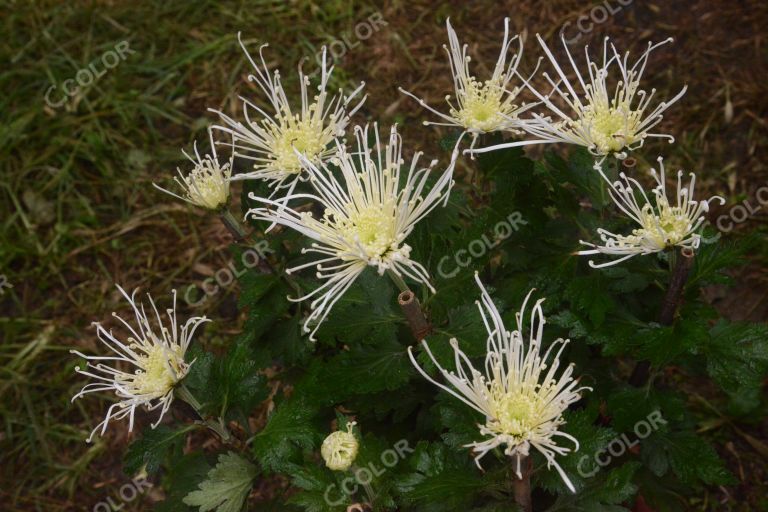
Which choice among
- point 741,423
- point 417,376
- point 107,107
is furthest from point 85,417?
point 741,423

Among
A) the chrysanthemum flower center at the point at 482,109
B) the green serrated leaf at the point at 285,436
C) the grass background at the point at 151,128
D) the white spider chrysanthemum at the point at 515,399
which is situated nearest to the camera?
the white spider chrysanthemum at the point at 515,399

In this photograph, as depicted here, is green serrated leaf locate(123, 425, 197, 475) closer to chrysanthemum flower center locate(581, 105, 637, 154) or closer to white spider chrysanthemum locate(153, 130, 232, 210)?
white spider chrysanthemum locate(153, 130, 232, 210)

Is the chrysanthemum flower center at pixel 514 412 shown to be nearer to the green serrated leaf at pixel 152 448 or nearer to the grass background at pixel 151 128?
the green serrated leaf at pixel 152 448

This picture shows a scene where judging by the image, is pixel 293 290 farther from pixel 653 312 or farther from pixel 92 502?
pixel 92 502

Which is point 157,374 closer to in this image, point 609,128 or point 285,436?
point 285,436

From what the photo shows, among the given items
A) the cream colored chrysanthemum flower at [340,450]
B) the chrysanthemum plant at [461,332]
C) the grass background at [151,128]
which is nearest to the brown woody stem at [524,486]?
the chrysanthemum plant at [461,332]

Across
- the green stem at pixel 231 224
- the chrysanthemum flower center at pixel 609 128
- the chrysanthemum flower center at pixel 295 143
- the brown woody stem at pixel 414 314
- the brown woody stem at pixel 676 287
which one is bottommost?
the brown woody stem at pixel 676 287

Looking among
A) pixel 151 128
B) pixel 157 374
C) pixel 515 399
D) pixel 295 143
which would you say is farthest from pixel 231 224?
pixel 151 128
